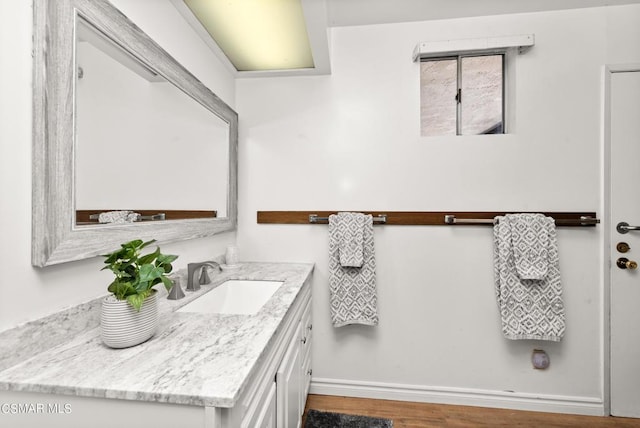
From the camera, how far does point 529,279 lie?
5.13 feet

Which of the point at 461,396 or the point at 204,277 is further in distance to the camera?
the point at 461,396

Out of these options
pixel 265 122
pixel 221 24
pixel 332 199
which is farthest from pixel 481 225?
pixel 221 24

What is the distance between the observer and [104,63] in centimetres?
87

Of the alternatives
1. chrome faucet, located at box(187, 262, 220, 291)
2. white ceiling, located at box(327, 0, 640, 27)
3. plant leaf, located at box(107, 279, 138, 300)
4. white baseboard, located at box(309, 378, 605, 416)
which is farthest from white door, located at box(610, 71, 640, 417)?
plant leaf, located at box(107, 279, 138, 300)

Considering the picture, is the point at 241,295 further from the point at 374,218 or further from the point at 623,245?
the point at 623,245

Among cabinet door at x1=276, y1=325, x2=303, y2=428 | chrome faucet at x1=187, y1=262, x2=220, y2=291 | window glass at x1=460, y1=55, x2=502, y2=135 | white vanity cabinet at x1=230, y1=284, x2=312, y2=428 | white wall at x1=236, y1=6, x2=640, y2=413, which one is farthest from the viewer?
window glass at x1=460, y1=55, x2=502, y2=135

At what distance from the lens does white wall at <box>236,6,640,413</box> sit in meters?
1.64

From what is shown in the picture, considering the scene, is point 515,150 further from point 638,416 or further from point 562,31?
point 638,416

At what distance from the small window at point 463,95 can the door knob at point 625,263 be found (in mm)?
997

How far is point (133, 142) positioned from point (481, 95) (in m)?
2.00

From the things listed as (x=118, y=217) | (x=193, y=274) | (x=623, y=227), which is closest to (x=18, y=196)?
(x=118, y=217)

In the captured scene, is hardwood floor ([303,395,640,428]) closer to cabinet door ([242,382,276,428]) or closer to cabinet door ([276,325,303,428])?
cabinet door ([276,325,303,428])

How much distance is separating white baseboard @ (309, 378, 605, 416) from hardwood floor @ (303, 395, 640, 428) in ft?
0.09

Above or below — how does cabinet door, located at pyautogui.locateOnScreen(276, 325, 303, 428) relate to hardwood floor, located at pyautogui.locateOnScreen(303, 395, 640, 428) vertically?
above
